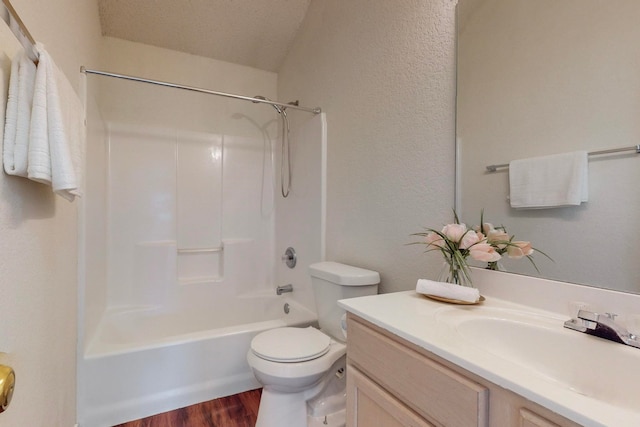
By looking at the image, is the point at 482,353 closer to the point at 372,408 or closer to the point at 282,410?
the point at 372,408

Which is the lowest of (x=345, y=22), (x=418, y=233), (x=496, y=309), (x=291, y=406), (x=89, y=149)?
(x=291, y=406)

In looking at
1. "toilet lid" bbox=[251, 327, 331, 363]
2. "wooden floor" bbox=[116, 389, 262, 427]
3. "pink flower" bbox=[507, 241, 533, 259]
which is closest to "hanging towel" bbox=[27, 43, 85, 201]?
"toilet lid" bbox=[251, 327, 331, 363]

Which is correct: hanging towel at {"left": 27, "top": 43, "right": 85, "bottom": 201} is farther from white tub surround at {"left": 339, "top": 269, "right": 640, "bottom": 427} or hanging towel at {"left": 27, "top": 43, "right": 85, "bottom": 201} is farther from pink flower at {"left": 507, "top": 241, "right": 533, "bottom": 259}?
pink flower at {"left": 507, "top": 241, "right": 533, "bottom": 259}

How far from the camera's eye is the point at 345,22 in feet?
5.82

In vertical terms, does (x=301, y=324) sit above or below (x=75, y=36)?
below

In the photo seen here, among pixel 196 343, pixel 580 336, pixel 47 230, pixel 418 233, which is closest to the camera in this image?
pixel 580 336

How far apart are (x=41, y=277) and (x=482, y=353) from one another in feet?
4.11

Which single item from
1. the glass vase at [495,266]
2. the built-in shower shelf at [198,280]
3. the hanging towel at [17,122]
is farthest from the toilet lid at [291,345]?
the built-in shower shelf at [198,280]

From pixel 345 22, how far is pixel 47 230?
1.82 meters

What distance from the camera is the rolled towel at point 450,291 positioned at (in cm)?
90

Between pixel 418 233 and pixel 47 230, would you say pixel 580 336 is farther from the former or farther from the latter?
pixel 47 230

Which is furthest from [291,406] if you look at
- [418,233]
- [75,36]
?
[75,36]

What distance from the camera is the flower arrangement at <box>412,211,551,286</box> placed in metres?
0.92

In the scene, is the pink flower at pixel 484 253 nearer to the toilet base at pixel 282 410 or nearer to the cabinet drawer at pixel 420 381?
the cabinet drawer at pixel 420 381
